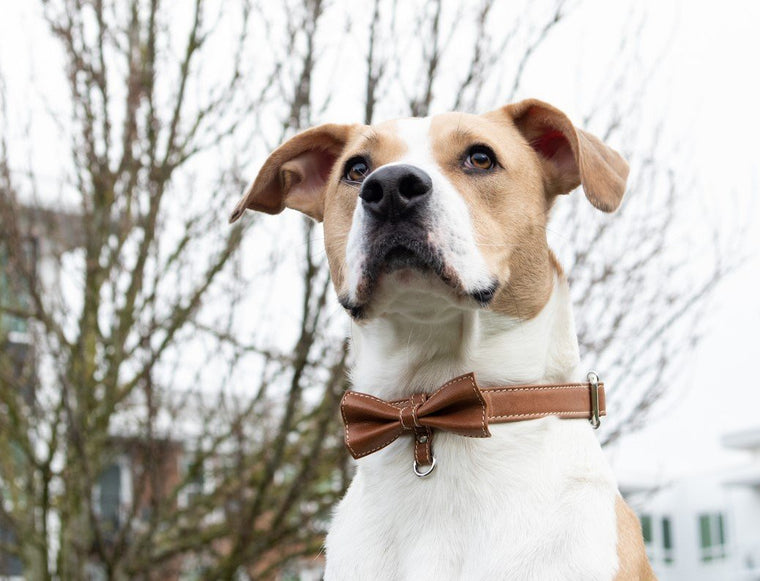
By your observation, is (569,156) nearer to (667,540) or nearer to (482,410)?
(482,410)

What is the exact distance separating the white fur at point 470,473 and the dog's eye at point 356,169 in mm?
179

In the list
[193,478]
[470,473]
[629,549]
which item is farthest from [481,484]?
[193,478]

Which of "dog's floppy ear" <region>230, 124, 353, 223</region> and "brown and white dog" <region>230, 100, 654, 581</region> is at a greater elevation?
"dog's floppy ear" <region>230, 124, 353, 223</region>

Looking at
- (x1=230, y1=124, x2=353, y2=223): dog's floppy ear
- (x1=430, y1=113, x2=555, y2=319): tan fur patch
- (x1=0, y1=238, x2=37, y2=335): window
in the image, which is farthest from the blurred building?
(x1=430, y1=113, x2=555, y2=319): tan fur patch

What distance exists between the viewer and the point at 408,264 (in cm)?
259

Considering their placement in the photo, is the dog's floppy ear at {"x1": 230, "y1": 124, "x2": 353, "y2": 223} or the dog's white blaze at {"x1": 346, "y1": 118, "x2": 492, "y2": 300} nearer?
the dog's white blaze at {"x1": 346, "y1": 118, "x2": 492, "y2": 300}

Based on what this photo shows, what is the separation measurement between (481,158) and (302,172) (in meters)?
0.82

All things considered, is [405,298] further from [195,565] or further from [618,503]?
[195,565]

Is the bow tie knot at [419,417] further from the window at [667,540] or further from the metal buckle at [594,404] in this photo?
the window at [667,540]

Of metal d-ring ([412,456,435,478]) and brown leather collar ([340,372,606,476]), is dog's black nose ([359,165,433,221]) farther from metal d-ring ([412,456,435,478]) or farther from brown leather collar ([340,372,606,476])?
metal d-ring ([412,456,435,478])

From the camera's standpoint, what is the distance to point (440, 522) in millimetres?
2527

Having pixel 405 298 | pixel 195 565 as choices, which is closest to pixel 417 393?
pixel 405 298

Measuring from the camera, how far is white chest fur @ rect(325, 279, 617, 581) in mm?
2418

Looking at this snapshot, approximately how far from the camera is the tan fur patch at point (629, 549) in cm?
245
